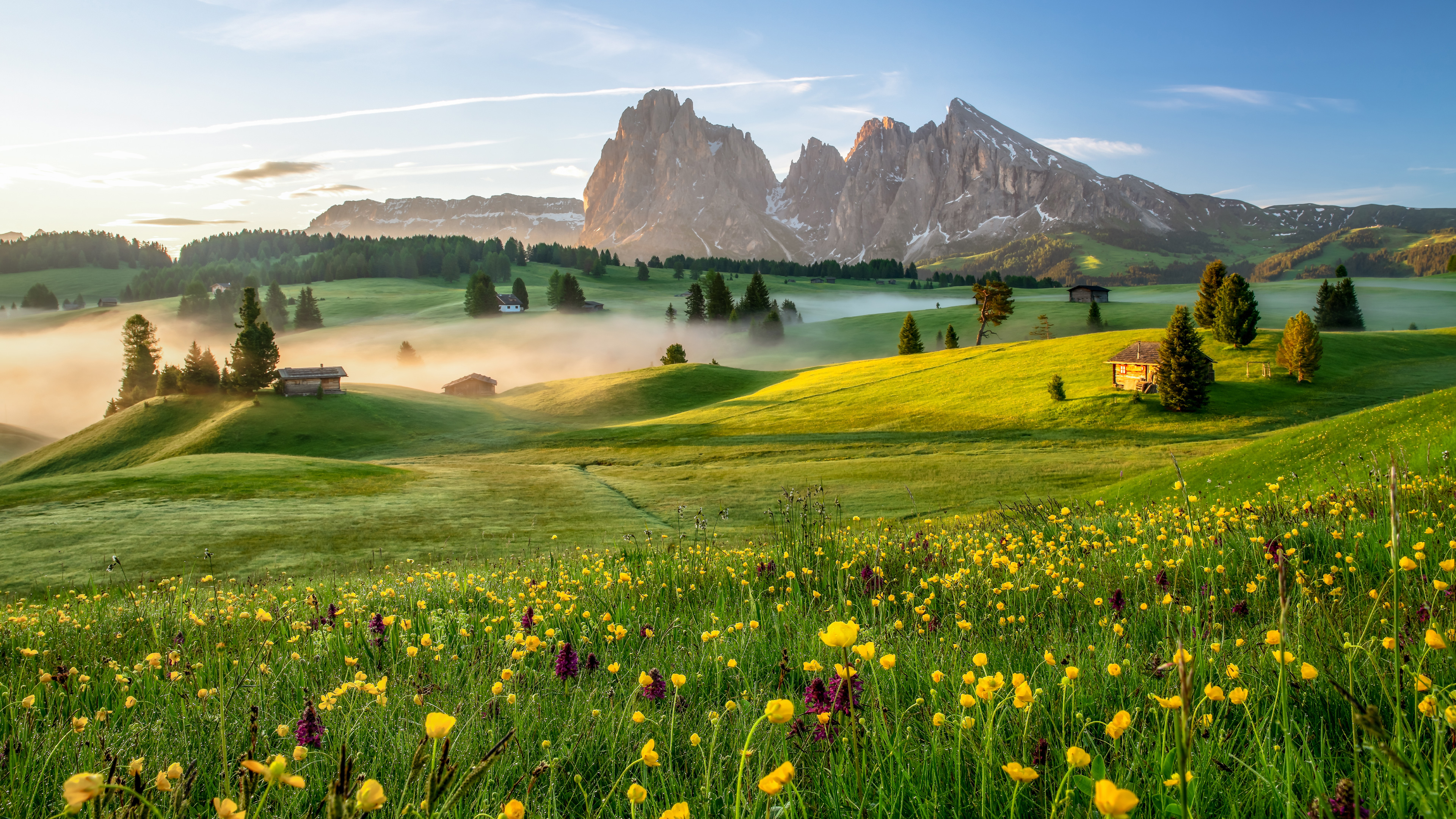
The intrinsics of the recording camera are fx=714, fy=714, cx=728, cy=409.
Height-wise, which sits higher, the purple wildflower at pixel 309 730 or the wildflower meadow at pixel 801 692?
the purple wildflower at pixel 309 730

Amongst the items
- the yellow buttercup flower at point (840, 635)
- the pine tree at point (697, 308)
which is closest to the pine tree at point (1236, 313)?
the yellow buttercup flower at point (840, 635)

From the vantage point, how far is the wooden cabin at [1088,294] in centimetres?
13775

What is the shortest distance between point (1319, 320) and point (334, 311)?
636 feet

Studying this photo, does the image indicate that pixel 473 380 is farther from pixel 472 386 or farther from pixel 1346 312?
pixel 1346 312

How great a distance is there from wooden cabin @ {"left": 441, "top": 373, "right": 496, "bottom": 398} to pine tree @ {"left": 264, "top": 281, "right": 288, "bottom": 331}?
309 ft

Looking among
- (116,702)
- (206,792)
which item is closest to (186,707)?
(116,702)

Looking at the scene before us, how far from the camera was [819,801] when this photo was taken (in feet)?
9.47

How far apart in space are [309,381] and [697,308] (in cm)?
8859

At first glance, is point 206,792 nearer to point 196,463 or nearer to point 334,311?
point 196,463

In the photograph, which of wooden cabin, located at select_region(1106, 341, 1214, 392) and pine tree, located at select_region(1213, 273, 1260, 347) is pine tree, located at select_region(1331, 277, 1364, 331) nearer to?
pine tree, located at select_region(1213, 273, 1260, 347)

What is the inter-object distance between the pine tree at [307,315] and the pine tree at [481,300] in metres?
34.1

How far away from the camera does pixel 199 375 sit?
256ft

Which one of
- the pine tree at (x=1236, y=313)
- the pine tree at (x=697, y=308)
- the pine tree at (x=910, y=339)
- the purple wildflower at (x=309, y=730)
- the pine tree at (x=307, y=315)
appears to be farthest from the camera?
the pine tree at (x=307, y=315)

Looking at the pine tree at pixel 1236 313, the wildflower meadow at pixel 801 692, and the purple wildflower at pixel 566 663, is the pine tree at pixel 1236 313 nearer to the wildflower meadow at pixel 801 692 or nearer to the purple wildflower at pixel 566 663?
the wildflower meadow at pixel 801 692
